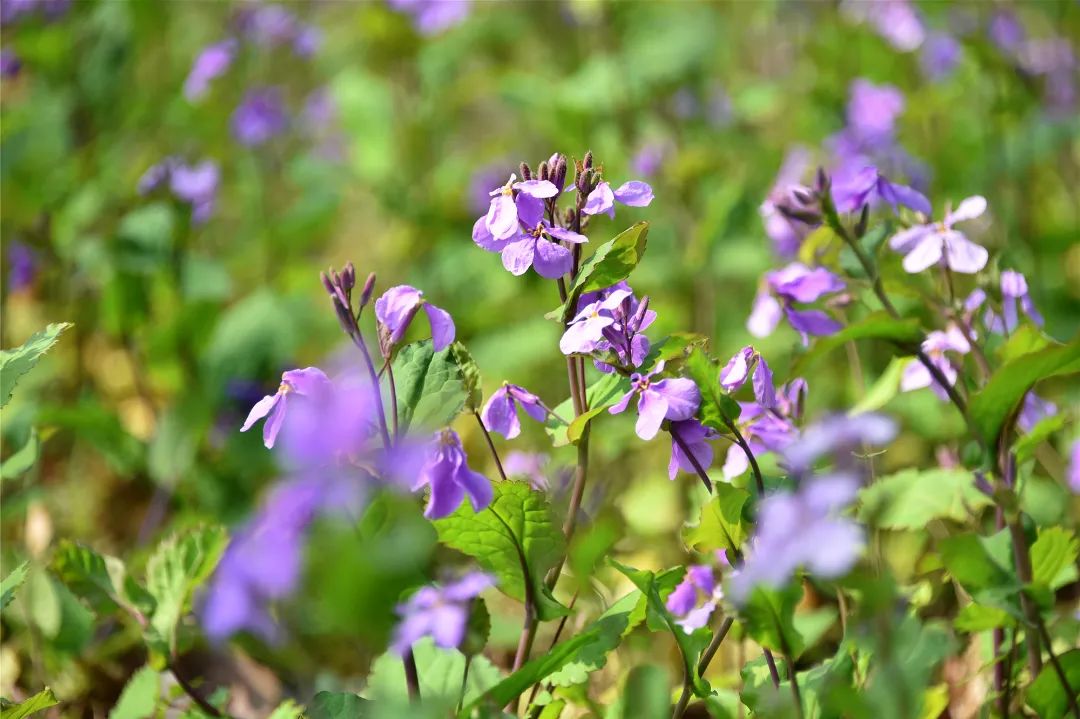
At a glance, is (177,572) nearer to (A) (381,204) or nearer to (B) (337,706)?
(B) (337,706)

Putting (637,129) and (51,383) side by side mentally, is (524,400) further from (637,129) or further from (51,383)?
(637,129)

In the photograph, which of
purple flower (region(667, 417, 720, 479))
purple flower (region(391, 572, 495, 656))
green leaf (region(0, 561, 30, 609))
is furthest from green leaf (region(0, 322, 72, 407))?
purple flower (region(667, 417, 720, 479))

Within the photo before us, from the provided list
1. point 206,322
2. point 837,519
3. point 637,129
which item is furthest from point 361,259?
point 837,519

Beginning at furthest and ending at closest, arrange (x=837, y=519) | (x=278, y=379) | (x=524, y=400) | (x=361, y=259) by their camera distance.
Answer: (x=361, y=259)
(x=278, y=379)
(x=524, y=400)
(x=837, y=519)

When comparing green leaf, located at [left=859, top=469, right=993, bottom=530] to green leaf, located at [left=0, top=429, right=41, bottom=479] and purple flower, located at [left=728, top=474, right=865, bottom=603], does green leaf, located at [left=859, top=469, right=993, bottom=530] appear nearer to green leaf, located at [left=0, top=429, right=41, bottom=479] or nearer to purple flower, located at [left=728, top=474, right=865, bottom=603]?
purple flower, located at [left=728, top=474, right=865, bottom=603]

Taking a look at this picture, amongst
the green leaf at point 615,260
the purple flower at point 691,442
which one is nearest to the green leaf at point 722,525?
the purple flower at point 691,442

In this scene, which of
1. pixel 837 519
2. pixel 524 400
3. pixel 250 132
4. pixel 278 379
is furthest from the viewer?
pixel 250 132
